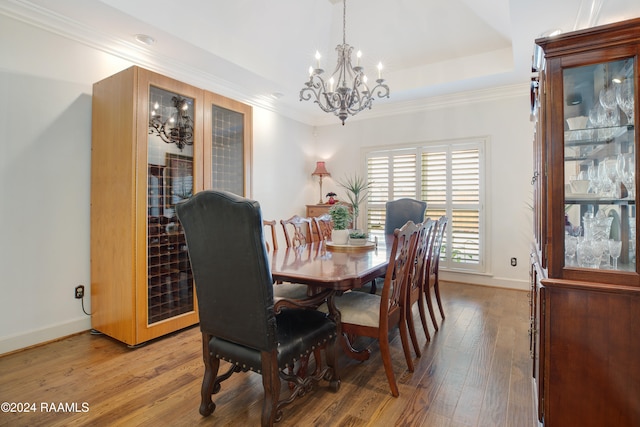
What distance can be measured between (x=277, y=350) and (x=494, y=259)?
152 inches

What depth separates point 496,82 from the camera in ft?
13.5

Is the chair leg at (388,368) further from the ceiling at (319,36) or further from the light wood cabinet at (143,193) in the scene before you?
the ceiling at (319,36)

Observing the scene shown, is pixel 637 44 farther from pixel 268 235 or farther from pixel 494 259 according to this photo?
pixel 268 235

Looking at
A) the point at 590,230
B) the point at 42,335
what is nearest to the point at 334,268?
the point at 590,230

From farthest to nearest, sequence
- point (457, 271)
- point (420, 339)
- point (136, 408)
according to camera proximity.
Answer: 1. point (457, 271)
2. point (420, 339)
3. point (136, 408)

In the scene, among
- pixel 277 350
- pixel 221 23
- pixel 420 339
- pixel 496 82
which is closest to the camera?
pixel 277 350

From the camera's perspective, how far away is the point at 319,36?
14.0ft

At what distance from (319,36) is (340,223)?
2.85 meters

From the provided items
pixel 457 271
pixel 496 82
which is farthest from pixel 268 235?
pixel 496 82

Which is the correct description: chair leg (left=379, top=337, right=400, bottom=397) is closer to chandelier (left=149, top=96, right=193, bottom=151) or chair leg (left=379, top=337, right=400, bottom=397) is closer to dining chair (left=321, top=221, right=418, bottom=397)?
dining chair (left=321, top=221, right=418, bottom=397)

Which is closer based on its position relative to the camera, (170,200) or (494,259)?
(170,200)

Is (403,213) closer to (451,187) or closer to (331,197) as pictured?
(451,187)

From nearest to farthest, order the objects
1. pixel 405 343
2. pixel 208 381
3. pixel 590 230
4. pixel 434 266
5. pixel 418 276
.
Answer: pixel 590 230
pixel 208 381
pixel 405 343
pixel 418 276
pixel 434 266

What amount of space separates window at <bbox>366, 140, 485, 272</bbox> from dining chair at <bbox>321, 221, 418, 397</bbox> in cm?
245
